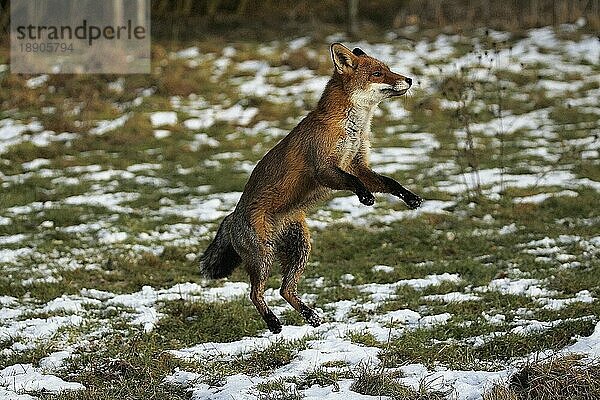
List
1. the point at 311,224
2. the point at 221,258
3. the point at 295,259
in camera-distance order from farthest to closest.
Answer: the point at 311,224, the point at 221,258, the point at 295,259

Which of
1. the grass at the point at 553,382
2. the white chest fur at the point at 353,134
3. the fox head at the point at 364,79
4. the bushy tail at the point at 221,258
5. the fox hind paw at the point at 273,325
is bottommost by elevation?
the fox hind paw at the point at 273,325

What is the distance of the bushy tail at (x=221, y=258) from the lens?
271 inches

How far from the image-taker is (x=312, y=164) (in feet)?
20.6

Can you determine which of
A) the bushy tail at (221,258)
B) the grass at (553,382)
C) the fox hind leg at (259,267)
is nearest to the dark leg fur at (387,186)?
the fox hind leg at (259,267)

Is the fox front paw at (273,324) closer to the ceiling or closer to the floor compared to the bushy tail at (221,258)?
closer to the floor

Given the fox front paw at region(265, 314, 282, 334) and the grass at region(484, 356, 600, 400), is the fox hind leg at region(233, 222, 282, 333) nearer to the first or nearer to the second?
the fox front paw at region(265, 314, 282, 334)

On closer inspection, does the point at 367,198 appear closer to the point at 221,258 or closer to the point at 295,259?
the point at 295,259

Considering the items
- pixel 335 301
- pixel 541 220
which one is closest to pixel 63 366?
pixel 335 301

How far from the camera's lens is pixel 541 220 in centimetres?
1038

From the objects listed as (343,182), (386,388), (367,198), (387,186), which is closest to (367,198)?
(367,198)

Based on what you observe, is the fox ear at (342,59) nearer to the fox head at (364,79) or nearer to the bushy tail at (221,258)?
the fox head at (364,79)

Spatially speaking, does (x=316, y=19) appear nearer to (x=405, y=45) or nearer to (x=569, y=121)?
(x=405, y=45)

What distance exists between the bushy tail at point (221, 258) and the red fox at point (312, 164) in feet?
1.10

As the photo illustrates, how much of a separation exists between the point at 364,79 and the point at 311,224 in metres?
4.53
